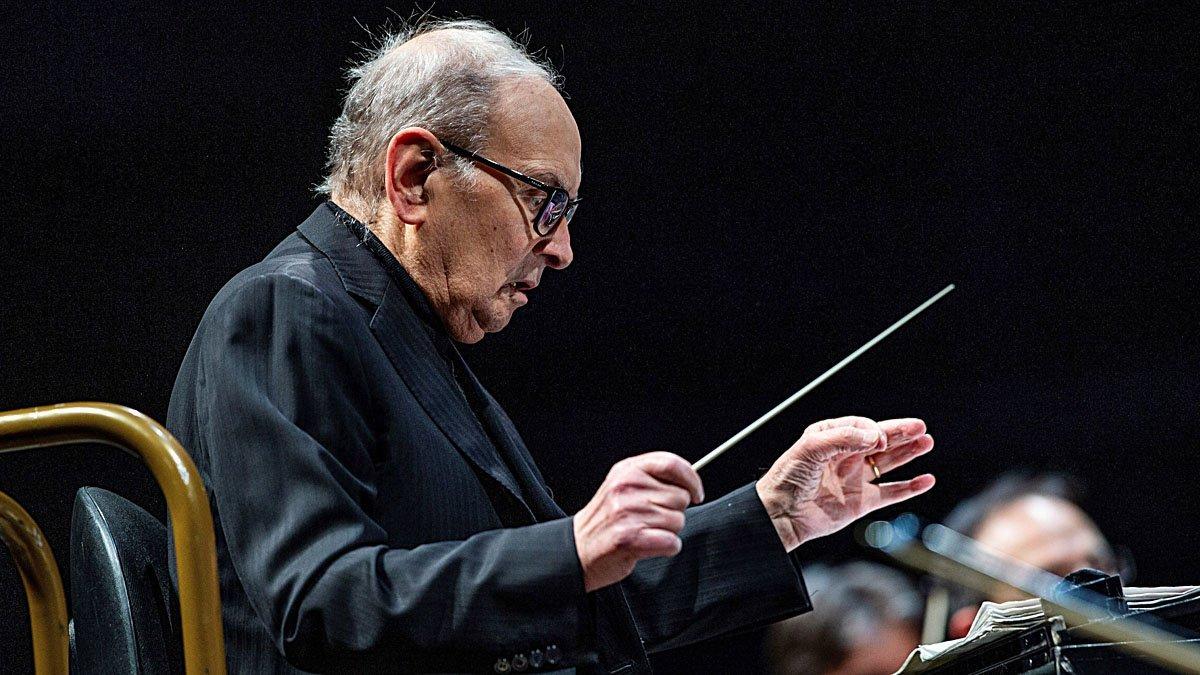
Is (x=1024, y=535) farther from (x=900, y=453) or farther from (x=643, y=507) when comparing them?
(x=643, y=507)

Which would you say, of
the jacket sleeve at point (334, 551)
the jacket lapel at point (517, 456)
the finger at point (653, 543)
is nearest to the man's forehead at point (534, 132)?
the jacket lapel at point (517, 456)

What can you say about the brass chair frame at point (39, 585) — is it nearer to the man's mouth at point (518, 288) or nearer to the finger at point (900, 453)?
the man's mouth at point (518, 288)

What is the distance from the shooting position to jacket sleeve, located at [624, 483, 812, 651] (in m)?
1.52

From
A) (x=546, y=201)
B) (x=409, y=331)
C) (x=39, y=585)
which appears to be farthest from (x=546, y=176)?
(x=39, y=585)

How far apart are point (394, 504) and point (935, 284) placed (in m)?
2.21

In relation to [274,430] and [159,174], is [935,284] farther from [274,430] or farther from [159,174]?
[274,430]

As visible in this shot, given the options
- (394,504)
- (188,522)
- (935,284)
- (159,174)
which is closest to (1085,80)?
(935,284)

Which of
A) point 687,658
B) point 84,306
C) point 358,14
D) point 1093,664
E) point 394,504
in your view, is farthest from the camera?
point 687,658

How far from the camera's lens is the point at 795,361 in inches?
129

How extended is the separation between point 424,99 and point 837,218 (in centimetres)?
182

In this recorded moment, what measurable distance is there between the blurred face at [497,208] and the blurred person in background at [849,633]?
A: 1195 millimetres

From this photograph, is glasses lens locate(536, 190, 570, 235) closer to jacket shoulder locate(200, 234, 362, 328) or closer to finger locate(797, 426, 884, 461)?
jacket shoulder locate(200, 234, 362, 328)

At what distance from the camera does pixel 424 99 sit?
5.12ft

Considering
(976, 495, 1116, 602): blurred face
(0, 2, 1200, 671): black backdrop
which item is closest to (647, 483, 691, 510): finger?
(976, 495, 1116, 602): blurred face
